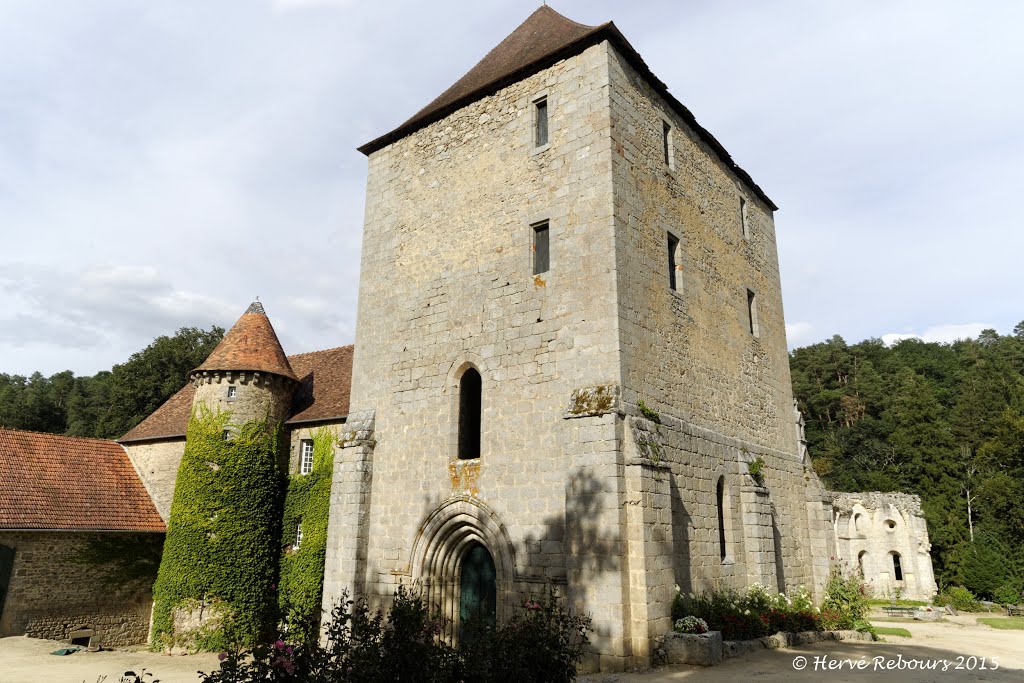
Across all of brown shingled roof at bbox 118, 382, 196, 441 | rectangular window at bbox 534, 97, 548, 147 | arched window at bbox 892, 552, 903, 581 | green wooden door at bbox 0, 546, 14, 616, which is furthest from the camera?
arched window at bbox 892, 552, 903, 581

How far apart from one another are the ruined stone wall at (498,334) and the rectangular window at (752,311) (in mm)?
6651

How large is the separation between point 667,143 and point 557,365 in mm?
5973

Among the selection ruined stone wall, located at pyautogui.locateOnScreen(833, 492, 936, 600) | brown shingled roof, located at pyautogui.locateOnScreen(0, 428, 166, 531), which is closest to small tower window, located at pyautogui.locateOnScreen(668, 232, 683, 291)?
brown shingled roof, located at pyautogui.locateOnScreen(0, 428, 166, 531)

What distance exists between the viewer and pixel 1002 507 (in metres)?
28.1

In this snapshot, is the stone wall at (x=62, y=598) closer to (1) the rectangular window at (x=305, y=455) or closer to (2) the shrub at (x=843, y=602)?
(1) the rectangular window at (x=305, y=455)

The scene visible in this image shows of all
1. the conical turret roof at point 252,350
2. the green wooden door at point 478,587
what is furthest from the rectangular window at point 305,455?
the green wooden door at point 478,587

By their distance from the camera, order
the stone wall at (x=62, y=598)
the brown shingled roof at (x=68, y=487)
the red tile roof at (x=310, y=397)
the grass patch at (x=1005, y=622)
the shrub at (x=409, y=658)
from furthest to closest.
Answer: the red tile roof at (x=310, y=397)
the grass patch at (x=1005, y=622)
the brown shingled roof at (x=68, y=487)
the stone wall at (x=62, y=598)
the shrub at (x=409, y=658)

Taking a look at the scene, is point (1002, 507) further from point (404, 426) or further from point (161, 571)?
point (161, 571)

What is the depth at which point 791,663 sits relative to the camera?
358 inches

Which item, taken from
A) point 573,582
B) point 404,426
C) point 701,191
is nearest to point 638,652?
point 573,582

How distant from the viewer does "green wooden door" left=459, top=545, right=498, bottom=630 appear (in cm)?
1112

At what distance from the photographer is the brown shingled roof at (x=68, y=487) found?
15828 mm

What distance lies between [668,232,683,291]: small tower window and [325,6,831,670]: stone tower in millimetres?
57

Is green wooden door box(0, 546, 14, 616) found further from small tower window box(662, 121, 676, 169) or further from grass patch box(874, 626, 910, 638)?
grass patch box(874, 626, 910, 638)
